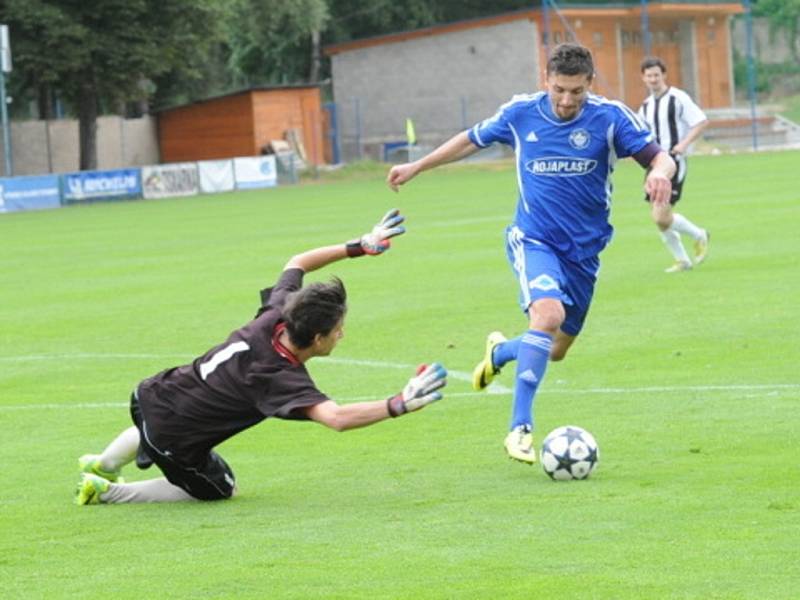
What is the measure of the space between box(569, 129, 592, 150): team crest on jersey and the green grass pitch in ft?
5.19

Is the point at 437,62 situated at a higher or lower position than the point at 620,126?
higher

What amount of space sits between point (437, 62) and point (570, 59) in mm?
59312

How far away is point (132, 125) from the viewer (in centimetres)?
6562

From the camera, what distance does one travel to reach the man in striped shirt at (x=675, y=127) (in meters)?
18.8

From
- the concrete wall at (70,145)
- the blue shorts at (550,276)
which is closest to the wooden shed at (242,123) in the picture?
the concrete wall at (70,145)

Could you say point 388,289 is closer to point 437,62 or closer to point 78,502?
point 78,502

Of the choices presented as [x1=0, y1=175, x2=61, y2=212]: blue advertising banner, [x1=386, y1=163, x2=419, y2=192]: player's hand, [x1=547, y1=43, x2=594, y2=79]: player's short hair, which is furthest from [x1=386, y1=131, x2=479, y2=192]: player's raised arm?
[x1=0, y1=175, x2=61, y2=212]: blue advertising banner

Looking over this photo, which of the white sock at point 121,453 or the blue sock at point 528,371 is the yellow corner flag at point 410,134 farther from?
the white sock at point 121,453

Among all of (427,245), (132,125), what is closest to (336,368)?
(427,245)

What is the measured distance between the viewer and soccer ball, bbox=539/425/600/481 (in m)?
8.21

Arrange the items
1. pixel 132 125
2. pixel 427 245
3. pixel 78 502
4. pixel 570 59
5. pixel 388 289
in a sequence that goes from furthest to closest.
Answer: pixel 132 125
pixel 427 245
pixel 388 289
pixel 570 59
pixel 78 502

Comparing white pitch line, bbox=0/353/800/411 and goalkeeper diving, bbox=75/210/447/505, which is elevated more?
goalkeeper diving, bbox=75/210/447/505

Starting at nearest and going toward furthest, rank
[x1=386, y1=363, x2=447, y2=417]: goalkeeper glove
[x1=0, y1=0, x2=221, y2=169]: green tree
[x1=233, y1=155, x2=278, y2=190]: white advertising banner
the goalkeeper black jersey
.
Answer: [x1=386, y1=363, x2=447, y2=417]: goalkeeper glove → the goalkeeper black jersey → [x1=233, y1=155, x2=278, y2=190]: white advertising banner → [x1=0, y1=0, x2=221, y2=169]: green tree

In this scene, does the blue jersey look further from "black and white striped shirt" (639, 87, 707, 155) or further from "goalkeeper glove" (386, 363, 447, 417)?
"black and white striped shirt" (639, 87, 707, 155)
